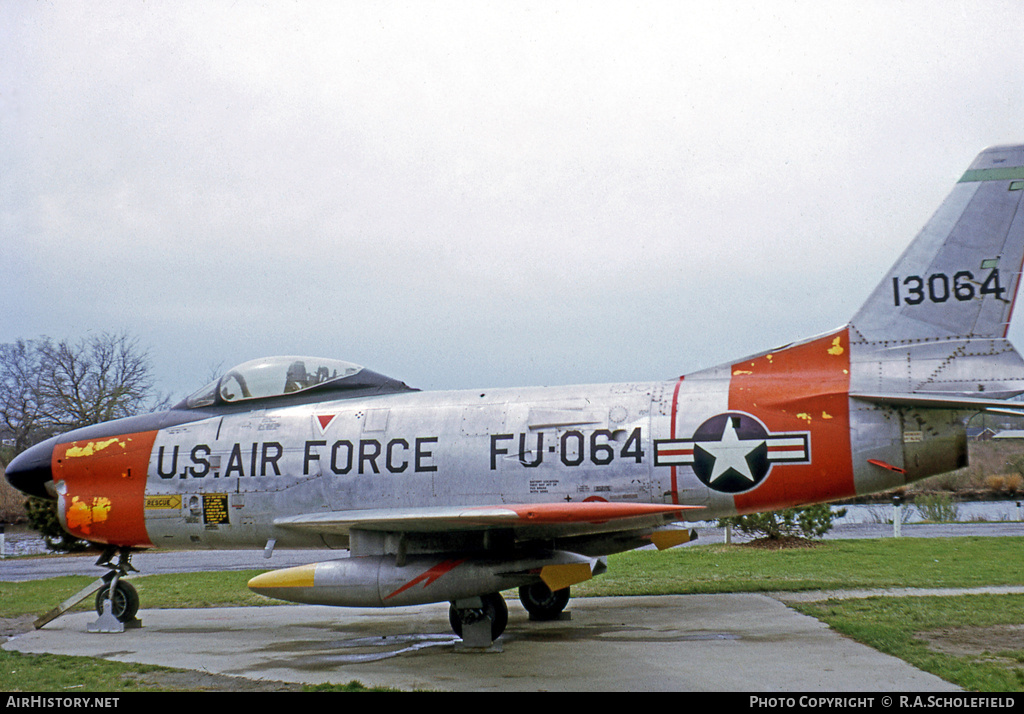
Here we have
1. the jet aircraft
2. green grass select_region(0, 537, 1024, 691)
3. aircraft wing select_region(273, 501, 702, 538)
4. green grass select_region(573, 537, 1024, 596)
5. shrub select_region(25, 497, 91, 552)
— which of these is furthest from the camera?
shrub select_region(25, 497, 91, 552)

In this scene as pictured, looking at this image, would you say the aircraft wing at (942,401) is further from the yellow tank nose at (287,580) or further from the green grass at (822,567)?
the yellow tank nose at (287,580)

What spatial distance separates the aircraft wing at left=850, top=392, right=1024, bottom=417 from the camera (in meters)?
7.92

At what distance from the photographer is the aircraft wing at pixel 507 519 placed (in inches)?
309

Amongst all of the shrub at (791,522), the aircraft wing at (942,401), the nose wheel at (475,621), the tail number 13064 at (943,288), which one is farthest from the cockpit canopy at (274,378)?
the shrub at (791,522)

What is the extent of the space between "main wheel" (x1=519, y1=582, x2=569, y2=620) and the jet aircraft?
1258 mm

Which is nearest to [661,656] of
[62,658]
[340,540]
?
[340,540]

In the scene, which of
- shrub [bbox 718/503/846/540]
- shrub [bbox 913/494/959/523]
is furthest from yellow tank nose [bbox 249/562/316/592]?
shrub [bbox 913/494/959/523]

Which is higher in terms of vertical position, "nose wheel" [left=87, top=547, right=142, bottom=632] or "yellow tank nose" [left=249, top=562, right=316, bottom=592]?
"yellow tank nose" [left=249, top=562, right=316, bottom=592]

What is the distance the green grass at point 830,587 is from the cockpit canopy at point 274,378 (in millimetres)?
3334

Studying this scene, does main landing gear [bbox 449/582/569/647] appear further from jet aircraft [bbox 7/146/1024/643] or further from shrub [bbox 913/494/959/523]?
shrub [bbox 913/494/959/523]

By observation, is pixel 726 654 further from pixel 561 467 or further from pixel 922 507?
pixel 922 507

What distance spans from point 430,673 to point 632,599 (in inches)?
214

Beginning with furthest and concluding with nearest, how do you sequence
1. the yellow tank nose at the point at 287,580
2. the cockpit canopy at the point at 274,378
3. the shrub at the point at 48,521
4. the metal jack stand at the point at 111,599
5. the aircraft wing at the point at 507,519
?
the shrub at the point at 48,521 → the metal jack stand at the point at 111,599 → the cockpit canopy at the point at 274,378 → the yellow tank nose at the point at 287,580 → the aircraft wing at the point at 507,519

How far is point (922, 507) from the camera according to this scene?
28344mm
